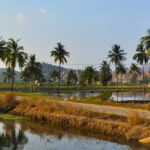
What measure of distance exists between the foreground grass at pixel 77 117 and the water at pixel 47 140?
1786 millimetres

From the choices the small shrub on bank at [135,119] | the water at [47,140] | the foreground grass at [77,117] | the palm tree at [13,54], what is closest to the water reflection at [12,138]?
the water at [47,140]

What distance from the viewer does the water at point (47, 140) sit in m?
29.4

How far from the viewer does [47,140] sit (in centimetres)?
3259

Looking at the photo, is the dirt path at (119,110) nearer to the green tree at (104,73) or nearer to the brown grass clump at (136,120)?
the brown grass clump at (136,120)

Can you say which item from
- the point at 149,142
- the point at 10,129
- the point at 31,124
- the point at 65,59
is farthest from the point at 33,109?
the point at 65,59

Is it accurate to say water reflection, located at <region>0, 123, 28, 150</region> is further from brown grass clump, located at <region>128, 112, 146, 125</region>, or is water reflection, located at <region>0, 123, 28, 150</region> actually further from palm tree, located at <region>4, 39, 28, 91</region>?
palm tree, located at <region>4, 39, 28, 91</region>

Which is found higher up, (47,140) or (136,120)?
(136,120)

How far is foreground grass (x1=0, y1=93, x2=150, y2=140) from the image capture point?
107ft

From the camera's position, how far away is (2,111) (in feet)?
173

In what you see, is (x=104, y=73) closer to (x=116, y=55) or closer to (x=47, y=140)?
(x=116, y=55)

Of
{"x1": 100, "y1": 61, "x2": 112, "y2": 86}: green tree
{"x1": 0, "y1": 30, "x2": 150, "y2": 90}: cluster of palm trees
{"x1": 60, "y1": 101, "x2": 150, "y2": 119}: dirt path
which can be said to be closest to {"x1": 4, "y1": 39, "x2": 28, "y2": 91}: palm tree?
{"x1": 0, "y1": 30, "x2": 150, "y2": 90}: cluster of palm trees

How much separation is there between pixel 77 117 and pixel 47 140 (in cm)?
640

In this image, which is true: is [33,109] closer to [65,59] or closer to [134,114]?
[134,114]

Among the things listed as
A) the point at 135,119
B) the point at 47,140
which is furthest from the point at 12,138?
the point at 135,119
